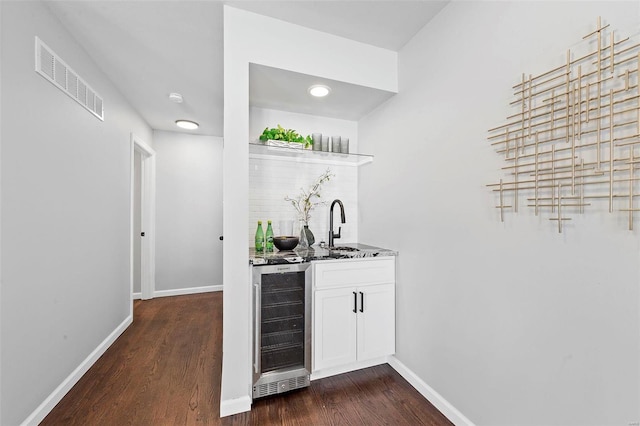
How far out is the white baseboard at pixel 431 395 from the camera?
1610 millimetres

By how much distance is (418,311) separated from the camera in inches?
78.5

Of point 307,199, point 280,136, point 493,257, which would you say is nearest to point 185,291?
point 307,199

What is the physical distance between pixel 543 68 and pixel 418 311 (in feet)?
5.26

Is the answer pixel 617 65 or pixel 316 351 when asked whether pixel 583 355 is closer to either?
pixel 617 65

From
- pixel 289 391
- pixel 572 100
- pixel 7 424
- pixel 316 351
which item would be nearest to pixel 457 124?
pixel 572 100

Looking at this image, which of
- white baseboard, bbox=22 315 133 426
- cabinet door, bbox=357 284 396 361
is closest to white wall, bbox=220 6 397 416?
cabinet door, bbox=357 284 396 361

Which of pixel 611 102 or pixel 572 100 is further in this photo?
pixel 572 100

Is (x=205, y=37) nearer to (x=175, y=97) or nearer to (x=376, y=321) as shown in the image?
(x=175, y=97)

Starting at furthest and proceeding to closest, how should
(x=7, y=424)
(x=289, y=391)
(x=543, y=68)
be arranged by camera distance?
1. (x=289, y=391)
2. (x=7, y=424)
3. (x=543, y=68)

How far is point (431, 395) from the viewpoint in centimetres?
182

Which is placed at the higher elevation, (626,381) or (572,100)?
(572,100)

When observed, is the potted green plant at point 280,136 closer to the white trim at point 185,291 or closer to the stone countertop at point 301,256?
the stone countertop at point 301,256

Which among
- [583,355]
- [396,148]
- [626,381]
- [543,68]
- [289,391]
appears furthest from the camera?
[396,148]

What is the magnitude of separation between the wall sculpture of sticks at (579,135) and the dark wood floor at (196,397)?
4.81 feet
